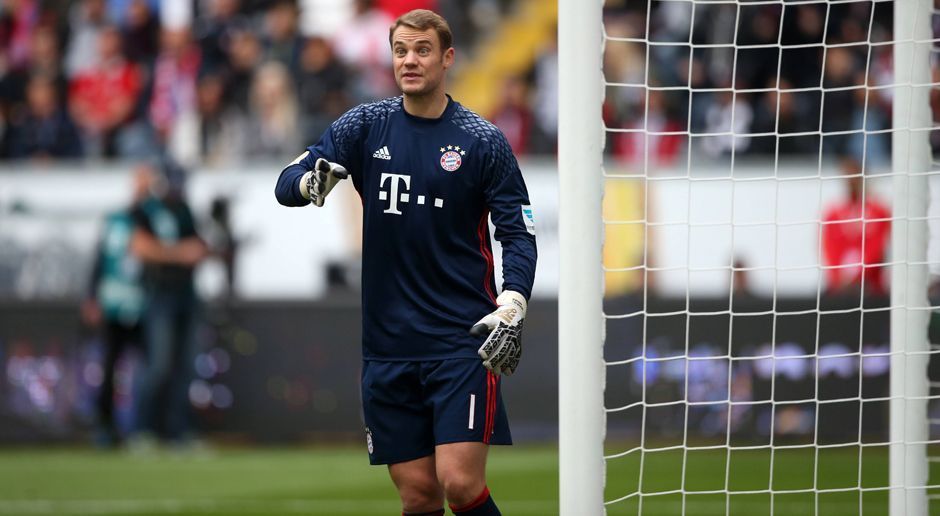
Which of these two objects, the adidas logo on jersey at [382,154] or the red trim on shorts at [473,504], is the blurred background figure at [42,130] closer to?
the adidas logo on jersey at [382,154]

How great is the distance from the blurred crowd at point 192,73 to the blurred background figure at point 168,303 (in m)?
2.29

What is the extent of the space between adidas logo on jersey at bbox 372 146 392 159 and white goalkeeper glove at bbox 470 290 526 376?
0.71m

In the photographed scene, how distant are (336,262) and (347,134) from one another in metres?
8.95

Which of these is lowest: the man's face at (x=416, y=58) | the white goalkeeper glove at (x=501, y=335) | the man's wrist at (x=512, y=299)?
the white goalkeeper glove at (x=501, y=335)

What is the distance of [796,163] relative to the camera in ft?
44.8

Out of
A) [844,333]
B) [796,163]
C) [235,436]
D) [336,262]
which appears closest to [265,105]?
[336,262]

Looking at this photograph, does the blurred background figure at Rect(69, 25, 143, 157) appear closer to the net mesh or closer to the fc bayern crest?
the net mesh

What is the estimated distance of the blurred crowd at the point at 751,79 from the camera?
12.8 meters

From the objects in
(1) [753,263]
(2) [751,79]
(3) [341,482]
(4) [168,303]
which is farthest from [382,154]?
(2) [751,79]

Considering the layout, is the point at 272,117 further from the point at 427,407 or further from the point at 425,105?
the point at 427,407

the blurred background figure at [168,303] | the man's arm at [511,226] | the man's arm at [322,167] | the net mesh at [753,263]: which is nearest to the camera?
the man's arm at [322,167]

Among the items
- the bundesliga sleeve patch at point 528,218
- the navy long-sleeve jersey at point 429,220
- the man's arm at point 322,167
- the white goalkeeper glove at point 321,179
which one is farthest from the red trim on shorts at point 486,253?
the white goalkeeper glove at point 321,179

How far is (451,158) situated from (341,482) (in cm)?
522

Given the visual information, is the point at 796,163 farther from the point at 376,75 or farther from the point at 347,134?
the point at 347,134
